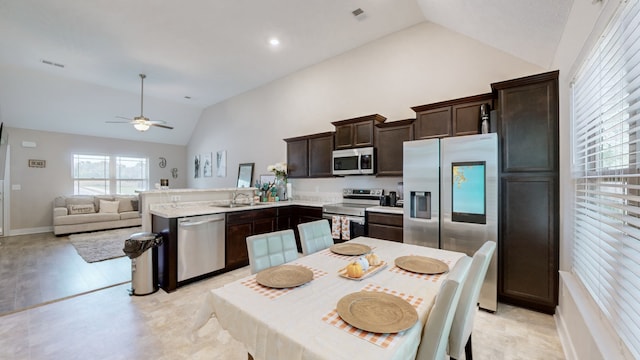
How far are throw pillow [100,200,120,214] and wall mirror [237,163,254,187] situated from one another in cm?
354

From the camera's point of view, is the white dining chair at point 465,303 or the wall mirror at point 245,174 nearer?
the white dining chair at point 465,303

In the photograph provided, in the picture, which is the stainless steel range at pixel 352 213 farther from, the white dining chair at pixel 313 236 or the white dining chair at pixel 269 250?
the white dining chair at pixel 269 250

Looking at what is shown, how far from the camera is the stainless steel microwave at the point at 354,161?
385cm

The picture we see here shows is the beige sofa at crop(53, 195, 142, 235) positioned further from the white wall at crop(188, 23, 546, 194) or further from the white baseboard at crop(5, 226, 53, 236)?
the white wall at crop(188, 23, 546, 194)

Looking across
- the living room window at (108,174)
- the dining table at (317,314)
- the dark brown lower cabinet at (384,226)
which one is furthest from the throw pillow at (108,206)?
the dining table at (317,314)

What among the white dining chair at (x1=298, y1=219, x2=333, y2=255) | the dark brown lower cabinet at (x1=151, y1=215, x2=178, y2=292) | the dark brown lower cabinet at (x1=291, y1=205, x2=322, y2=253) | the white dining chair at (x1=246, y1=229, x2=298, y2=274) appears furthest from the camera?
the dark brown lower cabinet at (x1=291, y1=205, x2=322, y2=253)

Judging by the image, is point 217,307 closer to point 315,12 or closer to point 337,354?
point 337,354

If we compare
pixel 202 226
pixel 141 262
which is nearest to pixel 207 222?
pixel 202 226

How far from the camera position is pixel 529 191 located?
8.27ft

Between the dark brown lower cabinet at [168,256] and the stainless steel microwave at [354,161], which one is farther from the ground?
the stainless steel microwave at [354,161]

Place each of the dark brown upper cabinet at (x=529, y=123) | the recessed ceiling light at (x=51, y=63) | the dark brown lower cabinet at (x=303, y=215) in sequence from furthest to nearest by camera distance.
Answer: the recessed ceiling light at (x=51, y=63), the dark brown lower cabinet at (x=303, y=215), the dark brown upper cabinet at (x=529, y=123)

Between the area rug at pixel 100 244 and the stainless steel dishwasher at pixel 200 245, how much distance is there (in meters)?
2.22

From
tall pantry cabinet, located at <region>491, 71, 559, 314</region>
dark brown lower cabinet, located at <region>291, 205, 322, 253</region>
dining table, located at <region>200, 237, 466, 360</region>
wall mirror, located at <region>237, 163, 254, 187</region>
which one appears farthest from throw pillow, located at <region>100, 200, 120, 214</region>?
tall pantry cabinet, located at <region>491, 71, 559, 314</region>

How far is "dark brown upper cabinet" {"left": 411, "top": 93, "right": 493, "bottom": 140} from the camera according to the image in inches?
114
